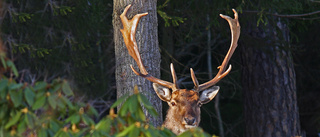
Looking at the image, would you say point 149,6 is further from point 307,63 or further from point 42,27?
point 307,63

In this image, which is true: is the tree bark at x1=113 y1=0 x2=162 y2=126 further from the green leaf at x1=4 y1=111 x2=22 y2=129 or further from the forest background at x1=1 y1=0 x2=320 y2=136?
the green leaf at x1=4 y1=111 x2=22 y2=129

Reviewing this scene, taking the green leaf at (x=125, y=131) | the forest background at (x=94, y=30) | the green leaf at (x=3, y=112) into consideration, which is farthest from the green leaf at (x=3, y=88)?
the forest background at (x=94, y=30)

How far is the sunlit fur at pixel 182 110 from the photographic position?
271 inches

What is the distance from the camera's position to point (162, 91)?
287 inches

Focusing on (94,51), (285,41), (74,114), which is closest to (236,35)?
(285,41)

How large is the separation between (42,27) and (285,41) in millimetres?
4650

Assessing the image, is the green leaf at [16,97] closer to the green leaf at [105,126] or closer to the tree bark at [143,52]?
the green leaf at [105,126]

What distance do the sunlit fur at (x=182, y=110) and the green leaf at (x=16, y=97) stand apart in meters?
3.04

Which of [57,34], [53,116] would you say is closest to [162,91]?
[53,116]

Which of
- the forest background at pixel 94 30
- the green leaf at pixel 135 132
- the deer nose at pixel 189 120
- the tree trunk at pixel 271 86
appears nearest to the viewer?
the green leaf at pixel 135 132

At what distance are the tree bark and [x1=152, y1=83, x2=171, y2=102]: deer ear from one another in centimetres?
15

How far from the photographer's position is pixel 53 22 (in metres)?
11.0

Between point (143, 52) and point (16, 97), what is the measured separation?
342 cm

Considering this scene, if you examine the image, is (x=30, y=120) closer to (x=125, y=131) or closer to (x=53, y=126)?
(x=53, y=126)
